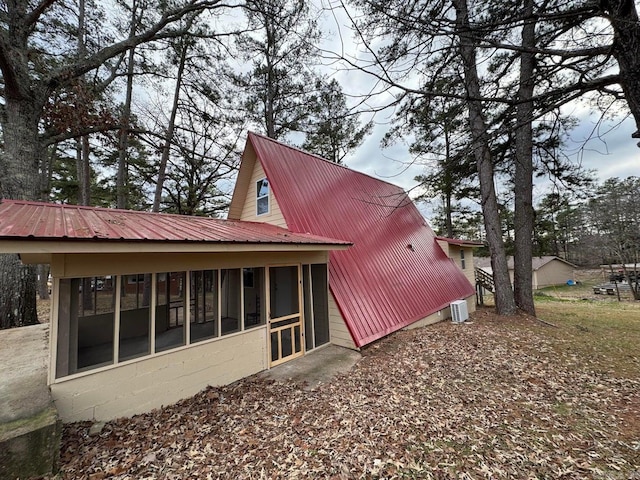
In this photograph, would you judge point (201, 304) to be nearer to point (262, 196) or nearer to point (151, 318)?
point (151, 318)

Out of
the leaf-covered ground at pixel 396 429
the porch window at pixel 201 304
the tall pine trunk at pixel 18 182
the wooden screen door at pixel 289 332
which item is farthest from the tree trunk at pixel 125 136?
the leaf-covered ground at pixel 396 429

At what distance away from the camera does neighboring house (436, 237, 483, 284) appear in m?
12.2

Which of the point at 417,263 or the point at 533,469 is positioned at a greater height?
the point at 417,263

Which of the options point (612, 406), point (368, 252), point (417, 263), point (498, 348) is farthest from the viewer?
point (417, 263)

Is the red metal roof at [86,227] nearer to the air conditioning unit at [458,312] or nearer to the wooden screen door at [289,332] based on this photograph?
the wooden screen door at [289,332]

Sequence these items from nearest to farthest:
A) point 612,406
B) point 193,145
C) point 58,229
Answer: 1. point 58,229
2. point 612,406
3. point 193,145

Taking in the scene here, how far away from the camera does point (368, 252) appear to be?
26.6 ft

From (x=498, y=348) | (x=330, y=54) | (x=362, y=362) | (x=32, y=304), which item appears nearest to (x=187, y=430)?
(x=362, y=362)

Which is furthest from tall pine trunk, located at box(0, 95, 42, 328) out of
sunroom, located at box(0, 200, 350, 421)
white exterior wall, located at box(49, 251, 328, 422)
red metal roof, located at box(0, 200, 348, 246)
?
white exterior wall, located at box(49, 251, 328, 422)

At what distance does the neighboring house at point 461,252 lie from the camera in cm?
1220

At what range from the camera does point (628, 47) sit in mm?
2428

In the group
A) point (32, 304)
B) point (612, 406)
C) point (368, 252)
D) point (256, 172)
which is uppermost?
point (256, 172)

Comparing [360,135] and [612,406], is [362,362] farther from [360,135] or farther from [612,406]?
[360,135]

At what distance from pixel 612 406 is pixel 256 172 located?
8.65m
